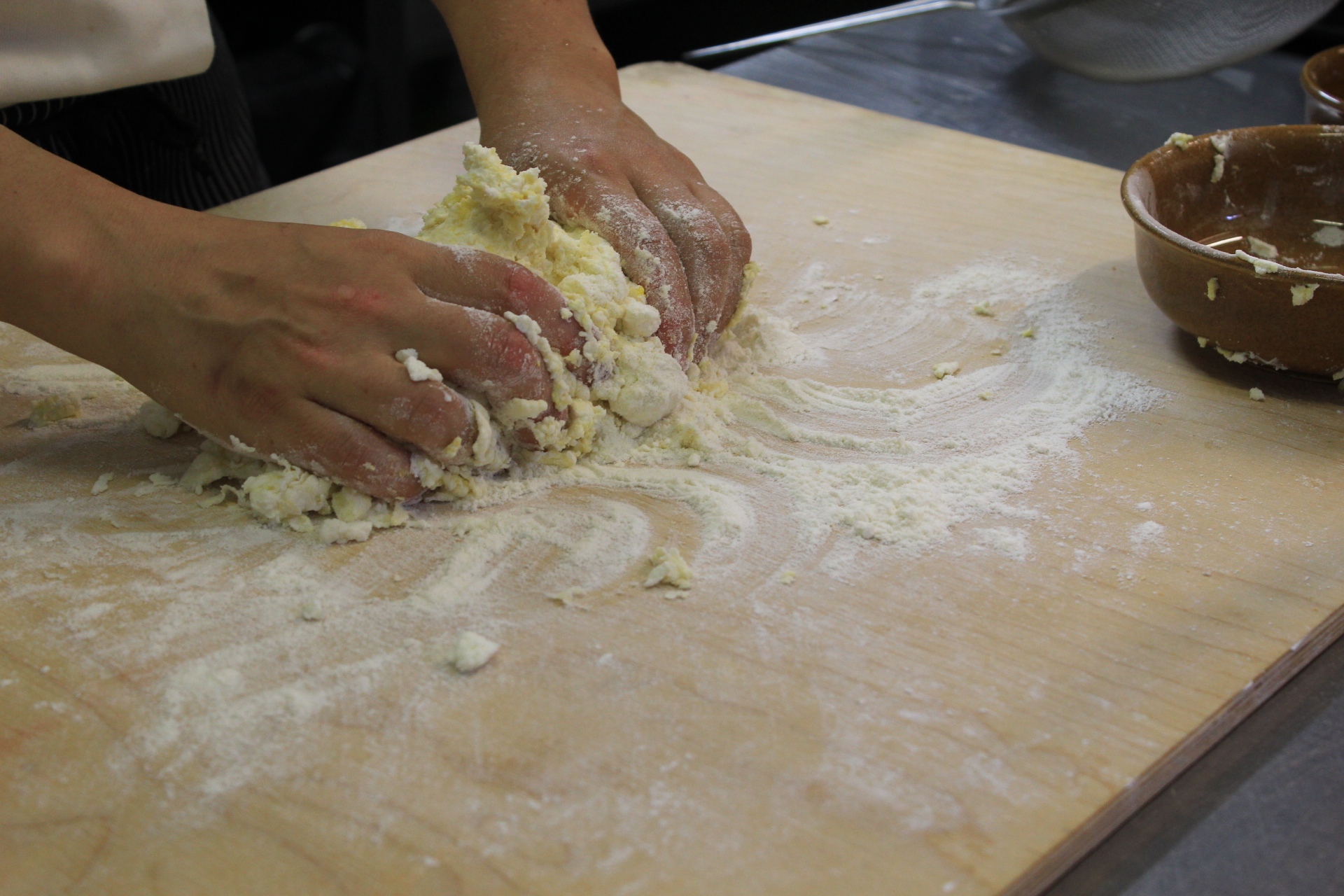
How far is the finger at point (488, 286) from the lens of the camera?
945 millimetres

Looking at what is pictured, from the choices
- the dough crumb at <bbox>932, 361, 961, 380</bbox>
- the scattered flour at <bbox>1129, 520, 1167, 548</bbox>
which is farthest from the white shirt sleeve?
the scattered flour at <bbox>1129, 520, 1167, 548</bbox>

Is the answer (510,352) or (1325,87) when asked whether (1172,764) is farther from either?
(1325,87)

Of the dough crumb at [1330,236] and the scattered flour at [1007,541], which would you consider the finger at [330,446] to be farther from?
the dough crumb at [1330,236]

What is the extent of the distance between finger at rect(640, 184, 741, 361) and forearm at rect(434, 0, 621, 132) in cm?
21

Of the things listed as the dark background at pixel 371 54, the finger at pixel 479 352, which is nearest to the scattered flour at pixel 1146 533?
the finger at pixel 479 352

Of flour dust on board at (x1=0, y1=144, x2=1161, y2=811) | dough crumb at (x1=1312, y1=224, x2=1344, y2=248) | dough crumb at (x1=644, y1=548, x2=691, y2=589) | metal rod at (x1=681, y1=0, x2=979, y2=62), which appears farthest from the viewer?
metal rod at (x1=681, y1=0, x2=979, y2=62)

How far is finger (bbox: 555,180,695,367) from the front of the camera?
1.08 meters

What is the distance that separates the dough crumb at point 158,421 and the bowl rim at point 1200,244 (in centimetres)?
106

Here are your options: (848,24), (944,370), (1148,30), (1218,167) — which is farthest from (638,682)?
(848,24)

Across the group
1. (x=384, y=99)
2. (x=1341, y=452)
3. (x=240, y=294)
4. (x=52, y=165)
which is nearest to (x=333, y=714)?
(x=240, y=294)

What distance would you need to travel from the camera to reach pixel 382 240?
949 millimetres

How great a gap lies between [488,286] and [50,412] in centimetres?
53

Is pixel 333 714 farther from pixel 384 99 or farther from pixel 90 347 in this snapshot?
pixel 384 99

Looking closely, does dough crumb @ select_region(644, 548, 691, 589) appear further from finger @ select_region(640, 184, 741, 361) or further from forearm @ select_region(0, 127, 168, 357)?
forearm @ select_region(0, 127, 168, 357)
